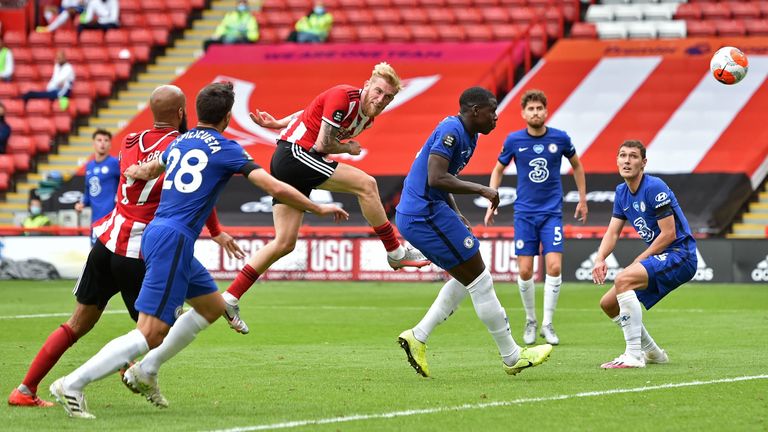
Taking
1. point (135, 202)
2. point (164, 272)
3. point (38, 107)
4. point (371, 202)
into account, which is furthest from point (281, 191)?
point (38, 107)

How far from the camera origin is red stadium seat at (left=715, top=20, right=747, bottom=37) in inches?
1176

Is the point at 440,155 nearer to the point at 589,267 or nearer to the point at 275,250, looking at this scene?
the point at 275,250

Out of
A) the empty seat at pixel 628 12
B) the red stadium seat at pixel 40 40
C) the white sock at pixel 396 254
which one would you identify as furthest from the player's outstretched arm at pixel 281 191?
the red stadium seat at pixel 40 40

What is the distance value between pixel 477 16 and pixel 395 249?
22027 millimetres

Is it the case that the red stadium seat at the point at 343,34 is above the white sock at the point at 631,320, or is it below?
below

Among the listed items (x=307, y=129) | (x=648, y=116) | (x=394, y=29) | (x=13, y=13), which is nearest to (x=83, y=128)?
(x=13, y=13)

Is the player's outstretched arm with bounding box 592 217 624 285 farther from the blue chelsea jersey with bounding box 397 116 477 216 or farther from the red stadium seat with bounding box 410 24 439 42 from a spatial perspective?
the red stadium seat with bounding box 410 24 439 42

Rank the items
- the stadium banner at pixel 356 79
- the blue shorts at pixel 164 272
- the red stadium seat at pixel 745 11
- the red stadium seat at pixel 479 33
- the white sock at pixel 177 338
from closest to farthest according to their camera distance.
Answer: the blue shorts at pixel 164 272, the white sock at pixel 177 338, the stadium banner at pixel 356 79, the red stadium seat at pixel 745 11, the red stadium seat at pixel 479 33

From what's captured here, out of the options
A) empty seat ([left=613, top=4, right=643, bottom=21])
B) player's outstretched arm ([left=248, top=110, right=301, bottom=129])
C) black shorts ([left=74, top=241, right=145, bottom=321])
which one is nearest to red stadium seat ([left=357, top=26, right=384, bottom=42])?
empty seat ([left=613, top=4, right=643, bottom=21])

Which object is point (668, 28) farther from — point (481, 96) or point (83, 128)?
point (481, 96)

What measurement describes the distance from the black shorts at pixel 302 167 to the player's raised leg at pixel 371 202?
0.09 m

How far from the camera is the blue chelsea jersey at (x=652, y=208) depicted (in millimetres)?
11102

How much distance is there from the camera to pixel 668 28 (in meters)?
30.5

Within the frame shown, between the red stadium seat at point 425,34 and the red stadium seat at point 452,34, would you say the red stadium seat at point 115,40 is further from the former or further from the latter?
the red stadium seat at point 452,34
